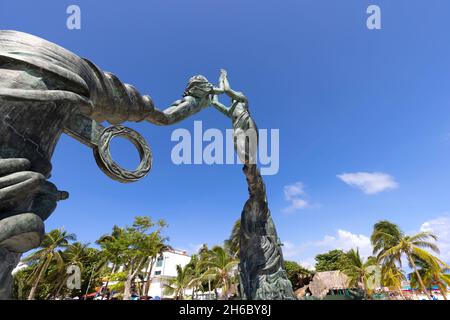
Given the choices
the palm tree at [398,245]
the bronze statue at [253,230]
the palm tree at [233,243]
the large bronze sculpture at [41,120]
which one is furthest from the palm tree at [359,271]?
the large bronze sculpture at [41,120]

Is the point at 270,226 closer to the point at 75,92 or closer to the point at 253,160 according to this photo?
the point at 253,160

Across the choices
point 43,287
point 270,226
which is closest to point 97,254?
point 43,287

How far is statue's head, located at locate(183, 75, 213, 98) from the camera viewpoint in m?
4.40

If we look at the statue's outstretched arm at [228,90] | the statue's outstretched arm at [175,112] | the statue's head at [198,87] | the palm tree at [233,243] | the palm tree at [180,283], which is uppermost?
the statue's outstretched arm at [228,90]

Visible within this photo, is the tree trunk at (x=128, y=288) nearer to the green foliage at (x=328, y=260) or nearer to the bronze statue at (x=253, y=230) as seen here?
the bronze statue at (x=253, y=230)

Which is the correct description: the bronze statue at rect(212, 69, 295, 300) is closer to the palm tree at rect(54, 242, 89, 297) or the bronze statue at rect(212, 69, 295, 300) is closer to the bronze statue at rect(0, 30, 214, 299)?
the bronze statue at rect(0, 30, 214, 299)

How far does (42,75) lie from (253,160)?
210 inches

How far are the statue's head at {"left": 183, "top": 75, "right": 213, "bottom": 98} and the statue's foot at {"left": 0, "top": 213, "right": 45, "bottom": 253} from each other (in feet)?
9.36

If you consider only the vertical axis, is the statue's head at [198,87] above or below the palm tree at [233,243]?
above

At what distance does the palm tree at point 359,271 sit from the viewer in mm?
23078

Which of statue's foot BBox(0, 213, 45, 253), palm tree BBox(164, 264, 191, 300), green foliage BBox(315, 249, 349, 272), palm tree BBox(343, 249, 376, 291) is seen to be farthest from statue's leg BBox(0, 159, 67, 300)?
green foliage BBox(315, 249, 349, 272)

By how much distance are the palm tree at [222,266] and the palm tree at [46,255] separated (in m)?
11.8

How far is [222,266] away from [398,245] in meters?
12.9
